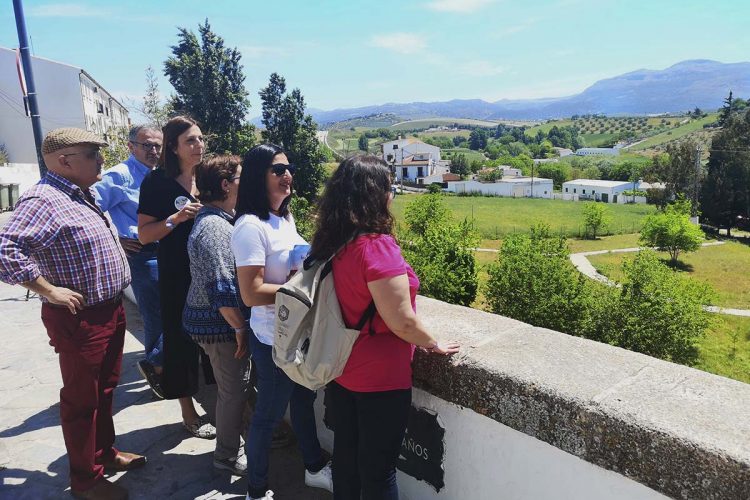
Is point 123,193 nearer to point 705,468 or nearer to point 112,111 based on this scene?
point 705,468

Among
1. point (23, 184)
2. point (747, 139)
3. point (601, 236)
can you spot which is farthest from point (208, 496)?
point (747, 139)

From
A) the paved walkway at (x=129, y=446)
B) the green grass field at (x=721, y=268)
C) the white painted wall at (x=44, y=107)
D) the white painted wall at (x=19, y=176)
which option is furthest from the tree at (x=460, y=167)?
the paved walkway at (x=129, y=446)

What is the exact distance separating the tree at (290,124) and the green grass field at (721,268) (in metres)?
21.8

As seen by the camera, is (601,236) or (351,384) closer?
(351,384)

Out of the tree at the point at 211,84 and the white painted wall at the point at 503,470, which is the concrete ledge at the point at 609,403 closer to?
the white painted wall at the point at 503,470

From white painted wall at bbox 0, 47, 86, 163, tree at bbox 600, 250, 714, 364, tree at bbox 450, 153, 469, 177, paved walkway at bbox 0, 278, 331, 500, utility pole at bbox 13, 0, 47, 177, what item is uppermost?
white painted wall at bbox 0, 47, 86, 163

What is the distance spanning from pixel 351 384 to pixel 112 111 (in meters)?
62.5

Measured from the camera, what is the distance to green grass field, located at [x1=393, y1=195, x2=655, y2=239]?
44.2m

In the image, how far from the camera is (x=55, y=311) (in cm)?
230

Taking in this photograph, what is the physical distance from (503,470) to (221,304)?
1.35 metres

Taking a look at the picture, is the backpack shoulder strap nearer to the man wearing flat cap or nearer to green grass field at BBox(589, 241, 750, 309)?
the man wearing flat cap

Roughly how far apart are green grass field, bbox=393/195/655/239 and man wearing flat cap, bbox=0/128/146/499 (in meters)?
34.9

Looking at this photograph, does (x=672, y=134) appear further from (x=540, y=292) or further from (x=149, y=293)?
(x=149, y=293)

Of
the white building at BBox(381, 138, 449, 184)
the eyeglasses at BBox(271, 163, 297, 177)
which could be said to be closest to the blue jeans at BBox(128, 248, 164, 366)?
the eyeglasses at BBox(271, 163, 297, 177)
